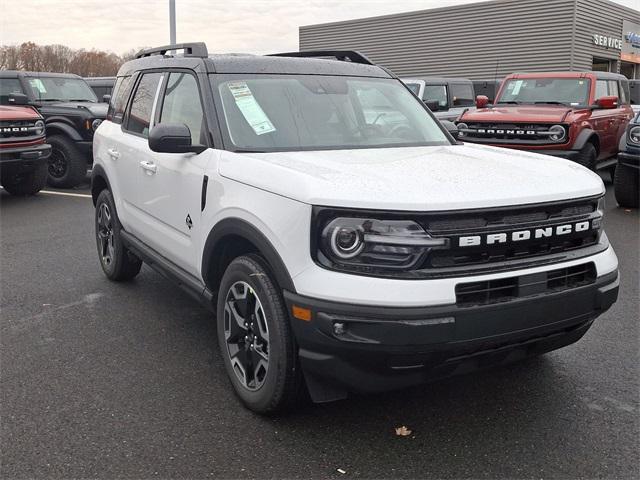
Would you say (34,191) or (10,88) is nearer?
(34,191)

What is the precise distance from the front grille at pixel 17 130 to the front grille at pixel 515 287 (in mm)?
8508

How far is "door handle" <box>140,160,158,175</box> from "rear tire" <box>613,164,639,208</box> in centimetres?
685

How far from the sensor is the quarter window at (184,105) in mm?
3800

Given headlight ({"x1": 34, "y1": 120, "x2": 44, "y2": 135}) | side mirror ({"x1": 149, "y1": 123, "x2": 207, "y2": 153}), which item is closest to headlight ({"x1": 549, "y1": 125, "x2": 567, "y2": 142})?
side mirror ({"x1": 149, "y1": 123, "x2": 207, "y2": 153})

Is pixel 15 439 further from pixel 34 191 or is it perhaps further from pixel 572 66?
pixel 572 66

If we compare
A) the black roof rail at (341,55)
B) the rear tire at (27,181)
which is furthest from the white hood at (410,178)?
the rear tire at (27,181)

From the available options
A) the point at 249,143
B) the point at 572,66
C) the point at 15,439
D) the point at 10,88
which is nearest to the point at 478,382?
the point at 249,143

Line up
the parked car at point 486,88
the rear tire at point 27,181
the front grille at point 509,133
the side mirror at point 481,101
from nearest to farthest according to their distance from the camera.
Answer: the front grille at point 509,133 → the rear tire at point 27,181 → the side mirror at point 481,101 → the parked car at point 486,88

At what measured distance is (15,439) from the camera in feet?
9.94

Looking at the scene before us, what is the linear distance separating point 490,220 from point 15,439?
2.39 m

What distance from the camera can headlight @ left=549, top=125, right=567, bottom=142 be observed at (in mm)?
9336

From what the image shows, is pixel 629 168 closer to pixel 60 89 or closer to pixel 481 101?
pixel 481 101

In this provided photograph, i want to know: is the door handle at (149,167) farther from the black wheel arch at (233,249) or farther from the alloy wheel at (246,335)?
the alloy wheel at (246,335)

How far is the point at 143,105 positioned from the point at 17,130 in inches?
223
